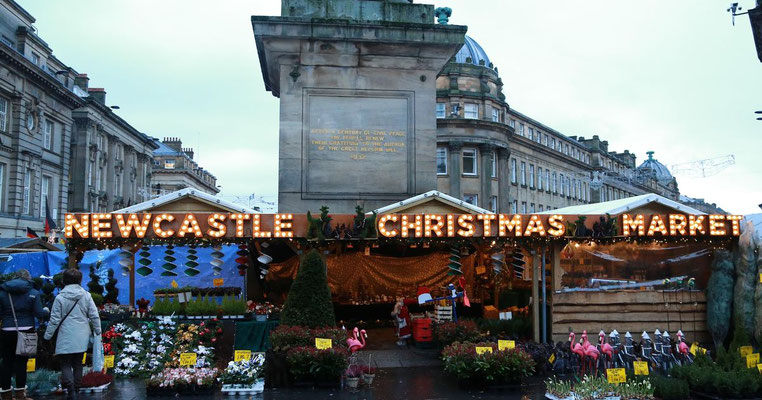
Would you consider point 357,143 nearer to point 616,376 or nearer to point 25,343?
point 616,376

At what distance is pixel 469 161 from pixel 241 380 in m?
47.1

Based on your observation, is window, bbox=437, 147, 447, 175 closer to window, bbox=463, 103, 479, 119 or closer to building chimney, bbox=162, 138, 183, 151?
window, bbox=463, 103, 479, 119

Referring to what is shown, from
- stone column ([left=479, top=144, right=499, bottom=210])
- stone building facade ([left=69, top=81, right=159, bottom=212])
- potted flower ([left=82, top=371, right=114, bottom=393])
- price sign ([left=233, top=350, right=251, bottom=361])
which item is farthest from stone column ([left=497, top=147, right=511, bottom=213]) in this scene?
potted flower ([left=82, top=371, right=114, bottom=393])

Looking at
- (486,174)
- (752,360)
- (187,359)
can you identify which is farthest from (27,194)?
(752,360)

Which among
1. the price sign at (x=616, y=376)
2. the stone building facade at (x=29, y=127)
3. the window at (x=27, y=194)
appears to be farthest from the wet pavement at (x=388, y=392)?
the window at (x=27, y=194)

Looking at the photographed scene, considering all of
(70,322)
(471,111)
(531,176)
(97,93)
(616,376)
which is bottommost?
(616,376)

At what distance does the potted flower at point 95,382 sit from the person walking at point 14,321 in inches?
58.2

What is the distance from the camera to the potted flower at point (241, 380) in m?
11.5

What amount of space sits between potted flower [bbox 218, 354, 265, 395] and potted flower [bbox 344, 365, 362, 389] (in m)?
1.63

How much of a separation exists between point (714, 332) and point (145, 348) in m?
13.6

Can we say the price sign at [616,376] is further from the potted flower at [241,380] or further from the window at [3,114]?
the window at [3,114]

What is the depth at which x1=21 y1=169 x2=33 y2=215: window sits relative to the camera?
4103 centimetres

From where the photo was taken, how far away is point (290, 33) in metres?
17.2

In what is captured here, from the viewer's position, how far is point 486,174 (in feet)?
184
